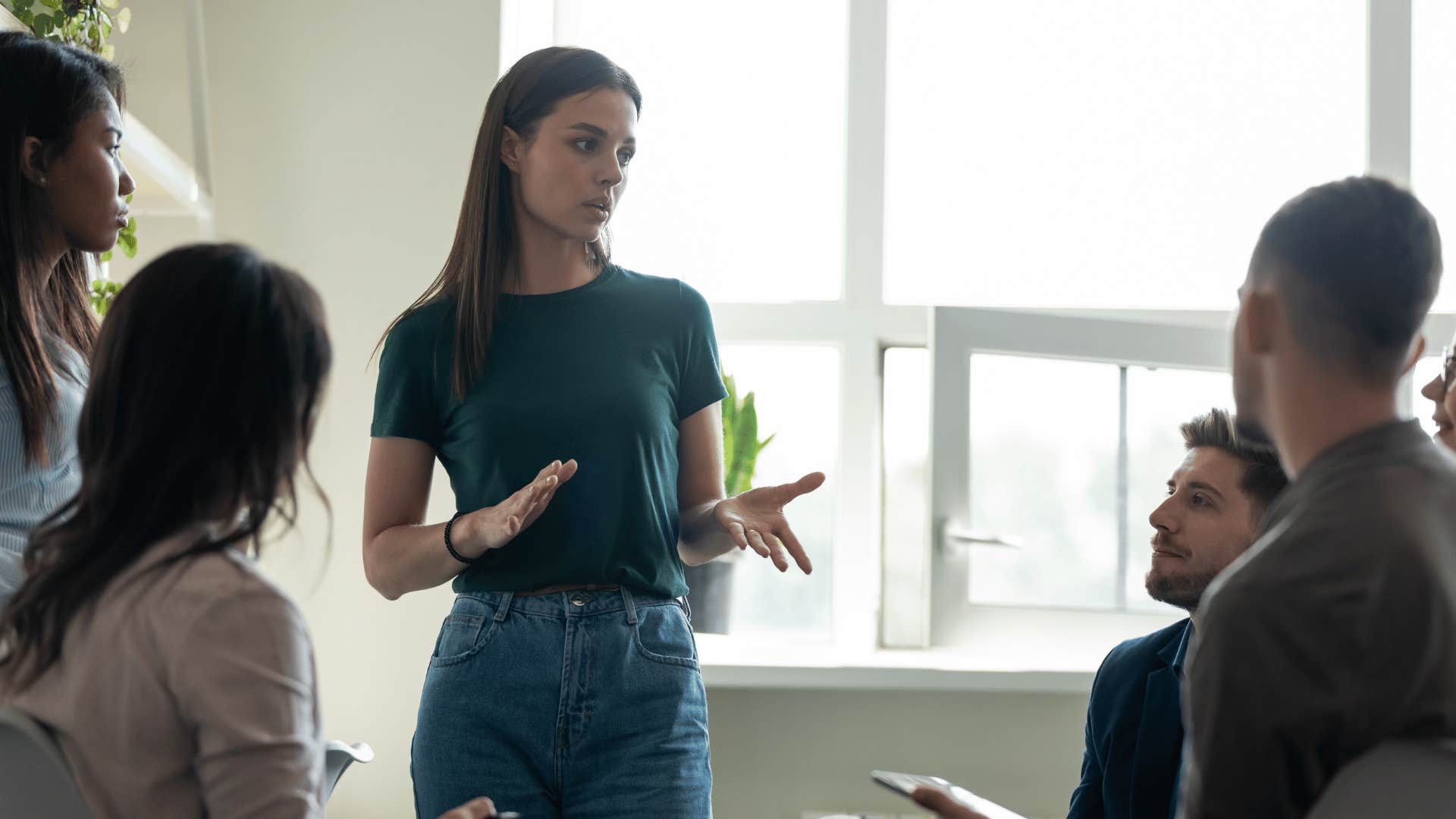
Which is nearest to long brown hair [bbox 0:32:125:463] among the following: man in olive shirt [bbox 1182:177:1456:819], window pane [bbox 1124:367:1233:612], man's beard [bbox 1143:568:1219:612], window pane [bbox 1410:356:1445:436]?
man in olive shirt [bbox 1182:177:1456:819]

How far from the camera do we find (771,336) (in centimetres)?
284

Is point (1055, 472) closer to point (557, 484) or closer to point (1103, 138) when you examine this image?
point (1103, 138)

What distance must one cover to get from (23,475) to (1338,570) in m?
1.27

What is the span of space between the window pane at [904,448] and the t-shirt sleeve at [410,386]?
1424 mm

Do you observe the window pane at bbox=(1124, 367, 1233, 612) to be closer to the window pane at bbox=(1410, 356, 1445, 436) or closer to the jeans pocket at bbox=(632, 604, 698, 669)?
the window pane at bbox=(1410, 356, 1445, 436)

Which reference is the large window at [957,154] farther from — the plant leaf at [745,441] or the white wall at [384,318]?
the white wall at [384,318]

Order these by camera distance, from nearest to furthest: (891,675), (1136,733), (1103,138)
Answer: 1. (1136,733)
2. (891,675)
3. (1103,138)

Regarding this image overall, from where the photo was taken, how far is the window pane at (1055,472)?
269 cm

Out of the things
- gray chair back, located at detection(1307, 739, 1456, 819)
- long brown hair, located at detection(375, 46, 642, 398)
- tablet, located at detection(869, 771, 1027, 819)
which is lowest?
tablet, located at detection(869, 771, 1027, 819)

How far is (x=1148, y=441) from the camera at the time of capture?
2715mm

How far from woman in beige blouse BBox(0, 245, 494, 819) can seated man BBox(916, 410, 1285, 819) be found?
1.07 m

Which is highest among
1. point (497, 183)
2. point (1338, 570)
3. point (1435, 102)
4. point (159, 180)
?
point (1435, 102)

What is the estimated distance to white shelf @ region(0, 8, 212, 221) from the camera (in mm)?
2156

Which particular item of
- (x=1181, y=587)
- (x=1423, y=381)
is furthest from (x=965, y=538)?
(x=1423, y=381)
